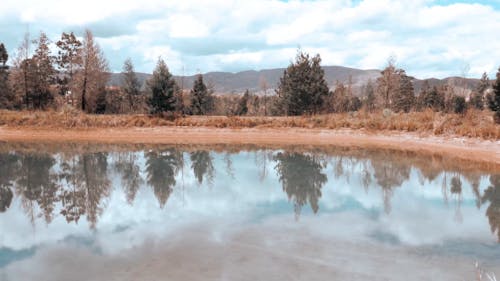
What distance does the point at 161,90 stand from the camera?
26.4 metres

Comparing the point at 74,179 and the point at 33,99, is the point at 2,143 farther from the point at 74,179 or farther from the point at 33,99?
the point at 33,99

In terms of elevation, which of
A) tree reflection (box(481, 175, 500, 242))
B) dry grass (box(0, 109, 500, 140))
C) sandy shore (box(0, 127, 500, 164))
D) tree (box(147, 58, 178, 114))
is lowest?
tree reflection (box(481, 175, 500, 242))

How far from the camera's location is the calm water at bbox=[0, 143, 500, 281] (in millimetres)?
5262

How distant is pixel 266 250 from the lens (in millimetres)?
5852

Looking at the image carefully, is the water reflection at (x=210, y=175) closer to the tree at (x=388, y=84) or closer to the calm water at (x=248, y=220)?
the calm water at (x=248, y=220)

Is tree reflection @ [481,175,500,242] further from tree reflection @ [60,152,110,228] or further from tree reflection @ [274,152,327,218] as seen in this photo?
tree reflection @ [60,152,110,228]

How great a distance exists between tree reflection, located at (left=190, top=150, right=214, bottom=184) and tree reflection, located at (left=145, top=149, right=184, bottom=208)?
0.44 metres

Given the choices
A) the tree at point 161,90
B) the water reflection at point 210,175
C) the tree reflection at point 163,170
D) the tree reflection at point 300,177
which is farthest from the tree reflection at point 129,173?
the tree at point 161,90

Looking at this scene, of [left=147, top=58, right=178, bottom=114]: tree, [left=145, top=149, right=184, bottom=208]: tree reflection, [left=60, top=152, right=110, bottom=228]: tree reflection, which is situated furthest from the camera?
[left=147, top=58, right=178, bottom=114]: tree

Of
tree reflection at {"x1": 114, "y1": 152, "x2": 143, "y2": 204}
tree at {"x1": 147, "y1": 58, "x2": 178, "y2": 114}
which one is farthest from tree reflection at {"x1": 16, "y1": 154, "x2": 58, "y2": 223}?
tree at {"x1": 147, "y1": 58, "x2": 178, "y2": 114}

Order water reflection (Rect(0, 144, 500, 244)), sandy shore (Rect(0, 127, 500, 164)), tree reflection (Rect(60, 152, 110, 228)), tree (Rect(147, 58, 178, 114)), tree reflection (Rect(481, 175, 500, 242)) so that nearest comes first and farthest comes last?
1. tree reflection (Rect(481, 175, 500, 242))
2. tree reflection (Rect(60, 152, 110, 228))
3. water reflection (Rect(0, 144, 500, 244))
4. sandy shore (Rect(0, 127, 500, 164))
5. tree (Rect(147, 58, 178, 114))

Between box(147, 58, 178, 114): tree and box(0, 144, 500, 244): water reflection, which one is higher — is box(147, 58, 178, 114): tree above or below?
above

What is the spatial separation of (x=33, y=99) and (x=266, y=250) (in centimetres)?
3321

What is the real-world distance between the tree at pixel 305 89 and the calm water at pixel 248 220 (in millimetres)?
15651
